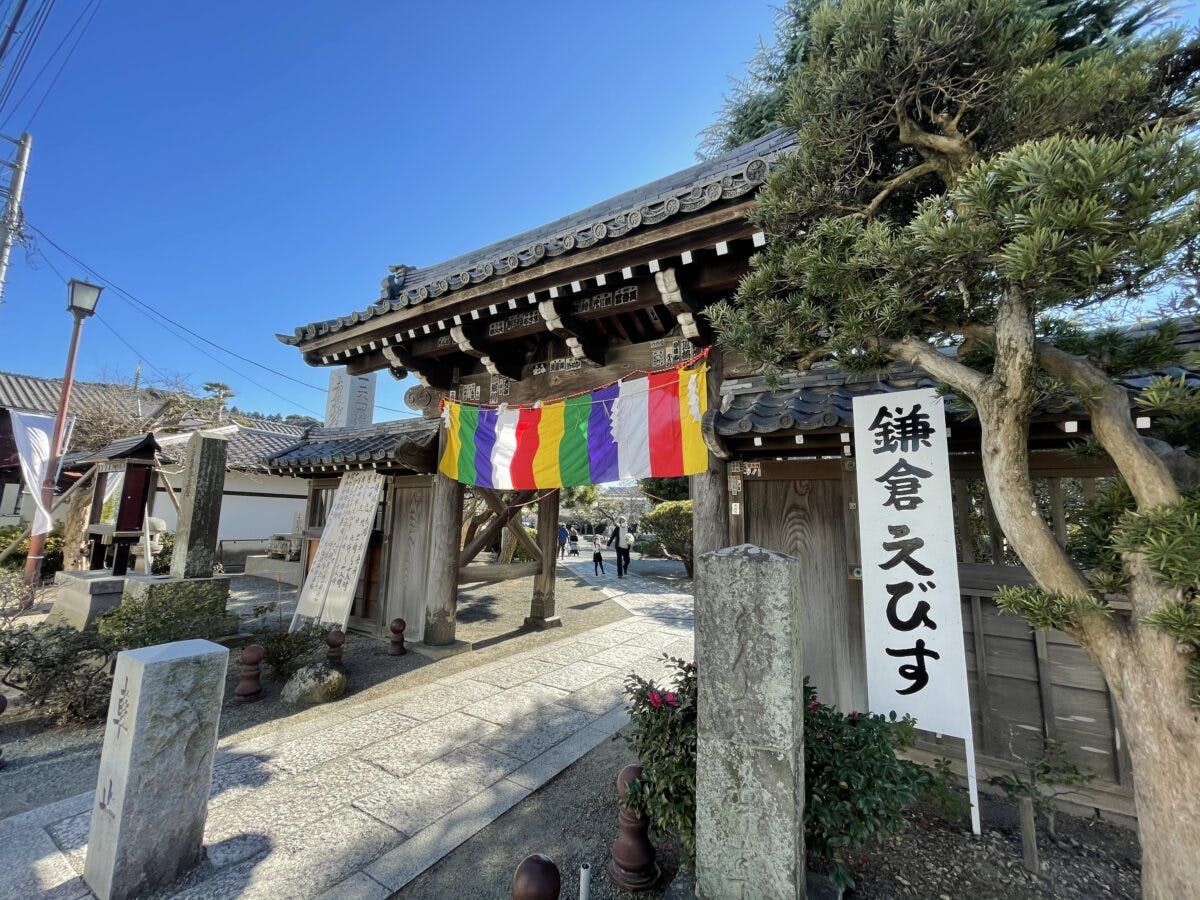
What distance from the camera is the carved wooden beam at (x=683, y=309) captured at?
4695 millimetres

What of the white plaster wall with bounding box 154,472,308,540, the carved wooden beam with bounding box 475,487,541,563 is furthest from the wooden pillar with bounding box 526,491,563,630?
the white plaster wall with bounding box 154,472,308,540

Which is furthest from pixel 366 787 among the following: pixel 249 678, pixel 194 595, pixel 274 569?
pixel 274 569

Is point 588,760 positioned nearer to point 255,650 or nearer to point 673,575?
point 255,650

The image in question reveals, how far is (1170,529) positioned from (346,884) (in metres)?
4.28

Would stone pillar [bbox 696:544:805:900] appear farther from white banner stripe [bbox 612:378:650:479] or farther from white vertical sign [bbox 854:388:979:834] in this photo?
white banner stripe [bbox 612:378:650:479]

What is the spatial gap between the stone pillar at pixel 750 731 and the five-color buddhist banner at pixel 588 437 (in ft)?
8.02

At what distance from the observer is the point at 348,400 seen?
11.2 meters

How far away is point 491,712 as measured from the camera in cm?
500

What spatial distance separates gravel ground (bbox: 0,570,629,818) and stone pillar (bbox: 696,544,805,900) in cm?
455

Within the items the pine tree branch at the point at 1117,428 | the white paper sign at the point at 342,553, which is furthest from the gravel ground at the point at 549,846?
the white paper sign at the point at 342,553

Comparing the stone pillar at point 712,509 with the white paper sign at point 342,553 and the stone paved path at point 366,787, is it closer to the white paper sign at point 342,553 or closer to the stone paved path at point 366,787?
the stone paved path at point 366,787

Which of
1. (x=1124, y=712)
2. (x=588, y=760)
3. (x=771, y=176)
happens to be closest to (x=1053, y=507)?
(x=1124, y=712)

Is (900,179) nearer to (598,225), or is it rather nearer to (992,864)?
(598,225)

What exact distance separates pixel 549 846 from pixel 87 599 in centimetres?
848
